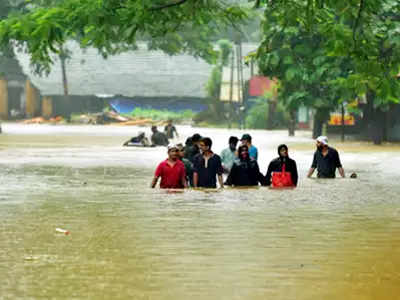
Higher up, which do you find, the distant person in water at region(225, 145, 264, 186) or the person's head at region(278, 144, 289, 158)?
the person's head at region(278, 144, 289, 158)

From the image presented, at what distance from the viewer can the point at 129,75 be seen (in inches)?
3952

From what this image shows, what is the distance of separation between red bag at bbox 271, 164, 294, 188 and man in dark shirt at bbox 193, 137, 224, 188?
1227 millimetres

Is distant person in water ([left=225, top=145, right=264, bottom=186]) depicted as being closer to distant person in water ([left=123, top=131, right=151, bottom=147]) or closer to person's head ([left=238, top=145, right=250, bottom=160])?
person's head ([left=238, top=145, right=250, bottom=160])

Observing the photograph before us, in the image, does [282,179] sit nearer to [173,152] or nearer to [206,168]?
[206,168]

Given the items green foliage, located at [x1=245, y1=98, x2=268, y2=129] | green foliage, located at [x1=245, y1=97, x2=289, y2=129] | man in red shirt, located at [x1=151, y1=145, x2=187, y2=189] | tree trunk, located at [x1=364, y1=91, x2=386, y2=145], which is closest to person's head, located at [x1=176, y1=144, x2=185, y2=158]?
man in red shirt, located at [x1=151, y1=145, x2=187, y2=189]

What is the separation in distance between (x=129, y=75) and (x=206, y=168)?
8143cm

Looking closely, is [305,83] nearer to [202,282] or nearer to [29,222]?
[29,222]

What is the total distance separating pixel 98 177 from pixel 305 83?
23506 mm

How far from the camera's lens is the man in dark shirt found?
1933 centimetres

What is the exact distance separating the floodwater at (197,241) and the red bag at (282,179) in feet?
0.82

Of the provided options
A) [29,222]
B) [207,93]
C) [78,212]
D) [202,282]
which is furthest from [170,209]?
[207,93]

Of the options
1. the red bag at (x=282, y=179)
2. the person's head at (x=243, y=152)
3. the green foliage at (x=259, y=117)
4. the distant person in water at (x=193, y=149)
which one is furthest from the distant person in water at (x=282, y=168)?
the green foliage at (x=259, y=117)

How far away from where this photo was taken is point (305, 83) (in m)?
48.6

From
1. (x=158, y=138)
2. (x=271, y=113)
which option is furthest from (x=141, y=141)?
(x=271, y=113)
